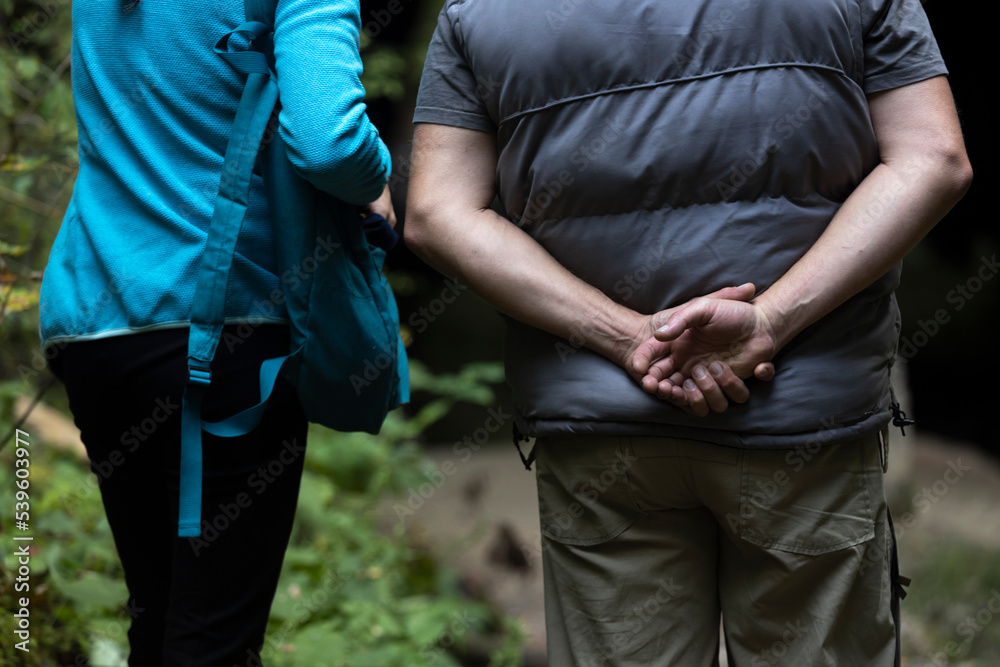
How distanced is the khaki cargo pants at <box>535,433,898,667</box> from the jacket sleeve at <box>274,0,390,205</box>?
66cm

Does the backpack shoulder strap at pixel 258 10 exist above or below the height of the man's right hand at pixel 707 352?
above

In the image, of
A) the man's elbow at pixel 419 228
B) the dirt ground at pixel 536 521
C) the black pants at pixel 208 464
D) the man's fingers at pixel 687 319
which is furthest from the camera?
the dirt ground at pixel 536 521

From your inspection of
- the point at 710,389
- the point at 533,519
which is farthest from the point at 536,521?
the point at 710,389

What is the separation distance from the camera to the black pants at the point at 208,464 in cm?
163

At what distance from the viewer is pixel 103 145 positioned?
65.6 inches

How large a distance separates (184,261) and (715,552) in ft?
3.59

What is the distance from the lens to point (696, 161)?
5.08 feet

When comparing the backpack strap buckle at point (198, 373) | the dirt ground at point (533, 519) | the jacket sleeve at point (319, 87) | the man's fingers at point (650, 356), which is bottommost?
the dirt ground at point (533, 519)

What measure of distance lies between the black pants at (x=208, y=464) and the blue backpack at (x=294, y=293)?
0.04 m

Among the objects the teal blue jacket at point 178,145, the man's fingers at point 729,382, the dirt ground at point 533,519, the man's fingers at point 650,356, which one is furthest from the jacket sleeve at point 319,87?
the dirt ground at point 533,519

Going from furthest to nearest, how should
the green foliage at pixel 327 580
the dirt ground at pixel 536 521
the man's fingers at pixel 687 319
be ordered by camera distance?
1. the dirt ground at pixel 536 521
2. the green foliage at pixel 327 580
3. the man's fingers at pixel 687 319

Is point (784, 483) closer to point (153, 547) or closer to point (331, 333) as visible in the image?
point (331, 333)

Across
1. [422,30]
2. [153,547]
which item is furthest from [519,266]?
[422,30]

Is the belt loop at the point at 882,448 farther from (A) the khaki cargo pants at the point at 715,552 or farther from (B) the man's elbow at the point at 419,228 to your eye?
(B) the man's elbow at the point at 419,228
